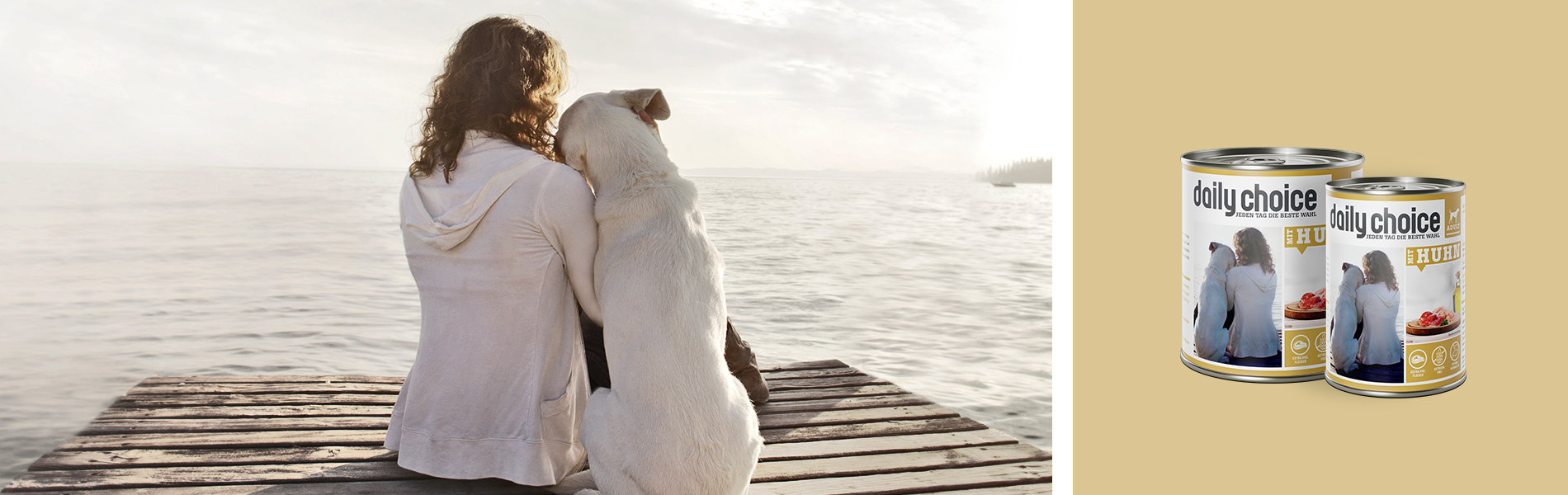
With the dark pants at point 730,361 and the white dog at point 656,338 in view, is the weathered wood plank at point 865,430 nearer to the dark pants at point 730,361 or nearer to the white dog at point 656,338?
the dark pants at point 730,361

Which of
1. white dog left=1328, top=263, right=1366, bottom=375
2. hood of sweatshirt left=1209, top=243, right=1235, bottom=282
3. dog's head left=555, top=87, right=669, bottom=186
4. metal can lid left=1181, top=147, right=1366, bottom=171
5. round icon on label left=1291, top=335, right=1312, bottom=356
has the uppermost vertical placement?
dog's head left=555, top=87, right=669, bottom=186

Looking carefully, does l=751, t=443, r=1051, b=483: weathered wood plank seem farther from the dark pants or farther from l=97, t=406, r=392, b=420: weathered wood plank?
l=97, t=406, r=392, b=420: weathered wood plank

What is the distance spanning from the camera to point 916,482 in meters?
1.83

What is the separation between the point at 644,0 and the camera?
791 cm

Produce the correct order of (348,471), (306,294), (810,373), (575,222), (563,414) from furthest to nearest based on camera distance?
(306,294)
(810,373)
(348,471)
(563,414)
(575,222)

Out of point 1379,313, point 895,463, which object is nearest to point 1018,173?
point 895,463

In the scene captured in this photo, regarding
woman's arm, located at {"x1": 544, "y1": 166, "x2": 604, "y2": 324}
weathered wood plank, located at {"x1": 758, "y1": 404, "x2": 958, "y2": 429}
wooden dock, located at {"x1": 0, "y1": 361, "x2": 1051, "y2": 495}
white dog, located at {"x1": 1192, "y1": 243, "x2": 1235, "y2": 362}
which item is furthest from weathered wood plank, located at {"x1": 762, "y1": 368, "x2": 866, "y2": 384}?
white dog, located at {"x1": 1192, "y1": 243, "x2": 1235, "y2": 362}

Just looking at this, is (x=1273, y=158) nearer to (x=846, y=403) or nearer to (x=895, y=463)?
(x=895, y=463)

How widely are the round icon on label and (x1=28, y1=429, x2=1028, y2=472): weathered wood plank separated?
90 cm

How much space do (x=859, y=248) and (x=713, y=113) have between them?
1.73 meters

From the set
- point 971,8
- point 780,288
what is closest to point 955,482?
point 780,288

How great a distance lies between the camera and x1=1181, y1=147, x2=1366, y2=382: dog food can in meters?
1.18

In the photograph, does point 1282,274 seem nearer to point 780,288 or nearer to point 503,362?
point 503,362

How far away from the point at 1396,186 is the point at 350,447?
1.89 meters
